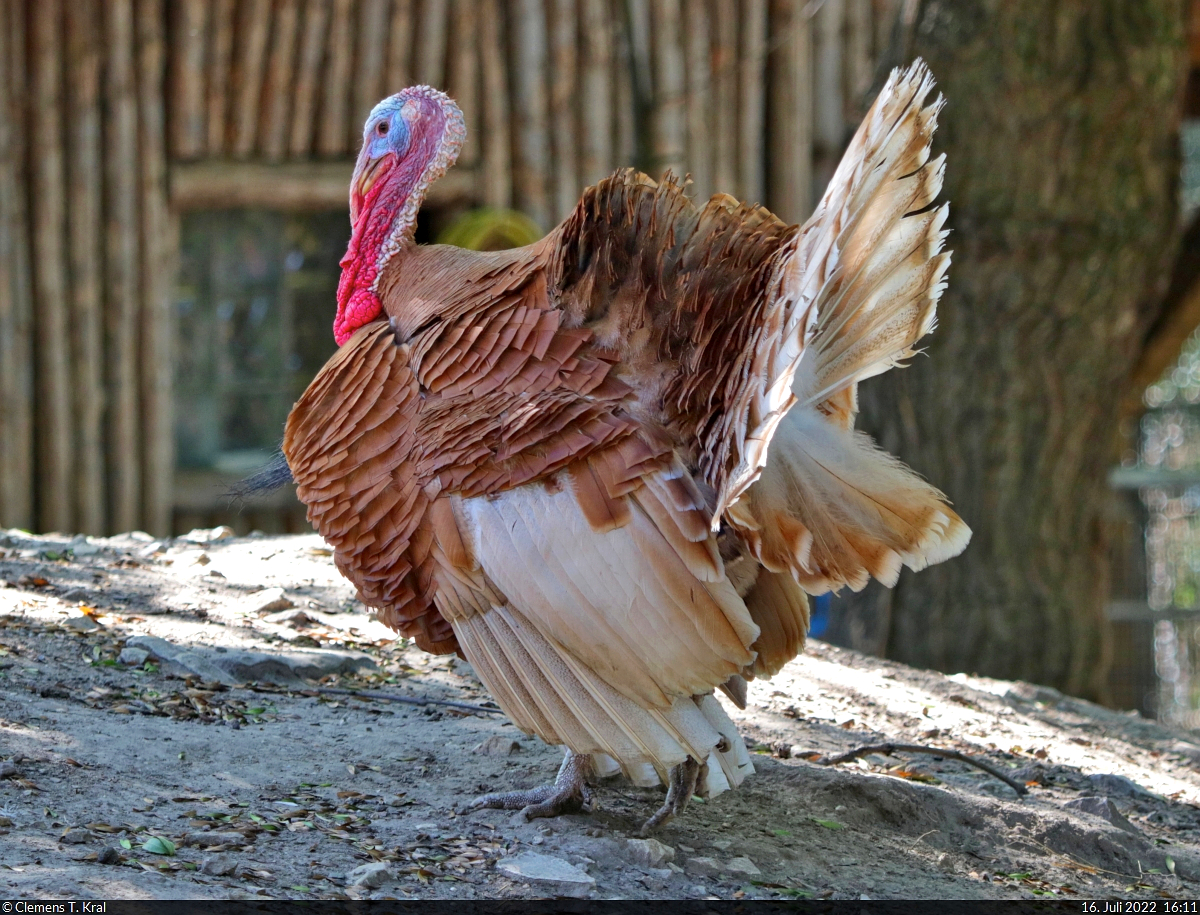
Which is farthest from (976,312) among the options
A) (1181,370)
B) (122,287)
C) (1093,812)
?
(1181,370)

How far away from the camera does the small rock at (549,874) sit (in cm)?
335

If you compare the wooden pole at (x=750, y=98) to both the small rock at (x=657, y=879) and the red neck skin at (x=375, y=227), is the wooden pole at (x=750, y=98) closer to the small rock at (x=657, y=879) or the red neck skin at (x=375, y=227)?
the red neck skin at (x=375, y=227)

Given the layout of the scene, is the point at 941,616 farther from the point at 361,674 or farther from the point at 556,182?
the point at 556,182

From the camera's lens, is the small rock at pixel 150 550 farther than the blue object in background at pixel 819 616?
No

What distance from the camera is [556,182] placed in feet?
30.1

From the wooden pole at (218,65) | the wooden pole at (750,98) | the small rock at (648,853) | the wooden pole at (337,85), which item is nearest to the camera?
the small rock at (648,853)

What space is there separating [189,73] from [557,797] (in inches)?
259

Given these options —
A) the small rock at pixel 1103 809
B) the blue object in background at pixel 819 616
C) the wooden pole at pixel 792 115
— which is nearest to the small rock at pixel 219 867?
the small rock at pixel 1103 809

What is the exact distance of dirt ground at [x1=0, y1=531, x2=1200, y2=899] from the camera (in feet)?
11.1

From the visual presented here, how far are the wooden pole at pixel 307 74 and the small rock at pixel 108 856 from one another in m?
6.53

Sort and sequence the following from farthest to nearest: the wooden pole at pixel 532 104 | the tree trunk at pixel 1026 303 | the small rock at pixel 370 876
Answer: the wooden pole at pixel 532 104 < the tree trunk at pixel 1026 303 < the small rock at pixel 370 876

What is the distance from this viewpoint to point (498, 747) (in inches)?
171

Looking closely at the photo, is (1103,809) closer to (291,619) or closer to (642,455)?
(642,455)

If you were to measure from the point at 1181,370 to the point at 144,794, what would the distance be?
12.6 m
